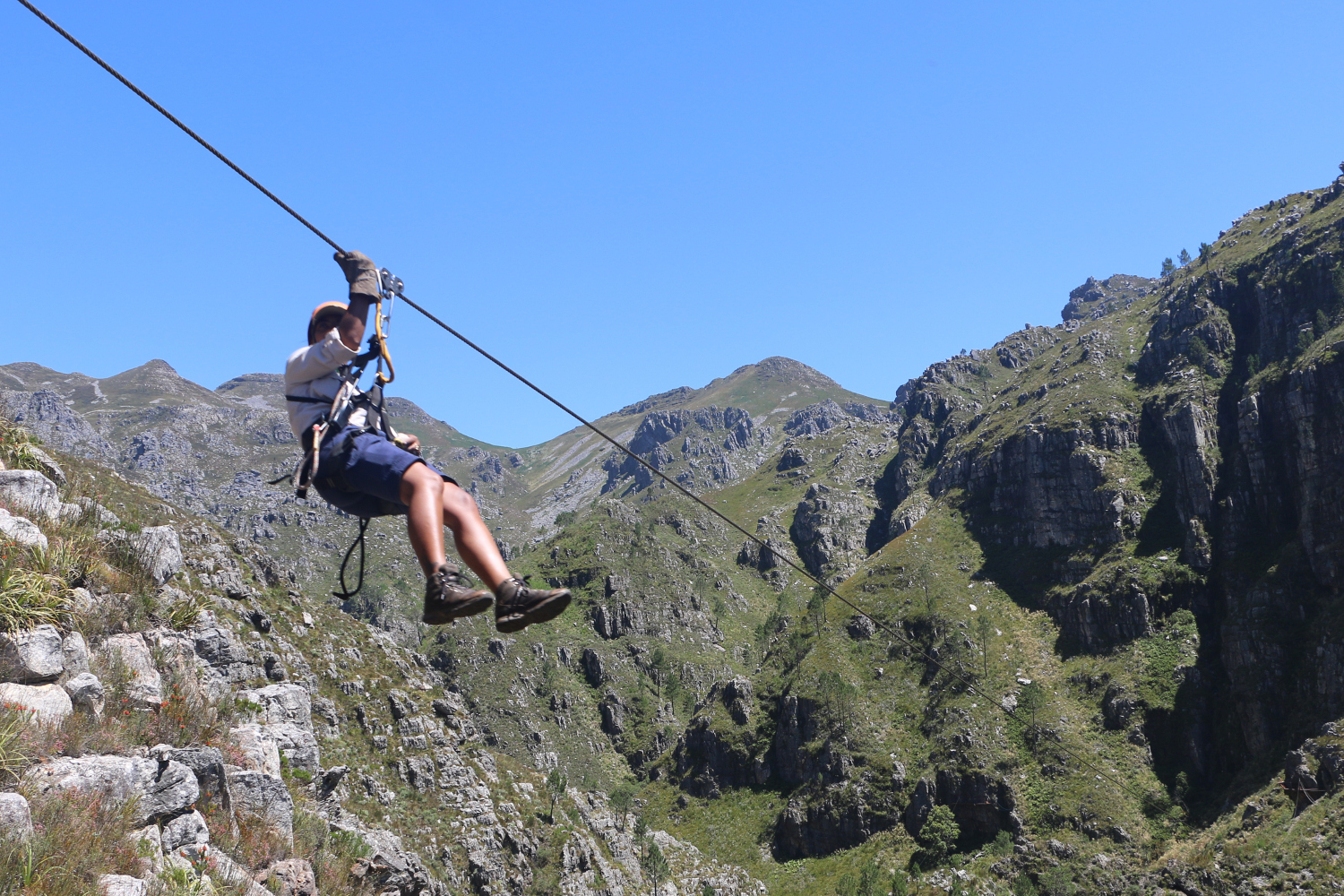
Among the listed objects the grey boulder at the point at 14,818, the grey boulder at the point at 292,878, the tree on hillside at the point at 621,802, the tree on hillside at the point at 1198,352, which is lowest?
the tree on hillside at the point at 621,802

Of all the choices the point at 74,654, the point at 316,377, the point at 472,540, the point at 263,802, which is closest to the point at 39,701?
the point at 74,654

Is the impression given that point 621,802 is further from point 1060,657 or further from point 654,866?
point 1060,657

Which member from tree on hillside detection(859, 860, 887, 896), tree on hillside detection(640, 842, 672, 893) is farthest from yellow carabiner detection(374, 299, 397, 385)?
tree on hillside detection(859, 860, 887, 896)

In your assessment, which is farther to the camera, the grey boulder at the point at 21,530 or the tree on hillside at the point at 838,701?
the tree on hillside at the point at 838,701

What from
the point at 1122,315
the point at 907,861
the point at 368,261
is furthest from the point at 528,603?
the point at 1122,315

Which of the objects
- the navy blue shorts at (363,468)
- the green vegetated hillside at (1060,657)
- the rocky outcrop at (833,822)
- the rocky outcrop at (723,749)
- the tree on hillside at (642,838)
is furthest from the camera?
the rocky outcrop at (723,749)

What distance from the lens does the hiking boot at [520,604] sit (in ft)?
18.0

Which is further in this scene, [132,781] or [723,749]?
[723,749]

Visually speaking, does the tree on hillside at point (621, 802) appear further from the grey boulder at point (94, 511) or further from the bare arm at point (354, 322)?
the bare arm at point (354, 322)

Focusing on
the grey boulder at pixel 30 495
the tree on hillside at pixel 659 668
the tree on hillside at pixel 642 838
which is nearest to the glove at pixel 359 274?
the grey boulder at pixel 30 495

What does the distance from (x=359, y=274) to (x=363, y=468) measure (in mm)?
1719

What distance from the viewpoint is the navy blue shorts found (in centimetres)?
590

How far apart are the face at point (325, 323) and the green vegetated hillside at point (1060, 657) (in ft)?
169

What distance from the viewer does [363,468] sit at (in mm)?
5992
